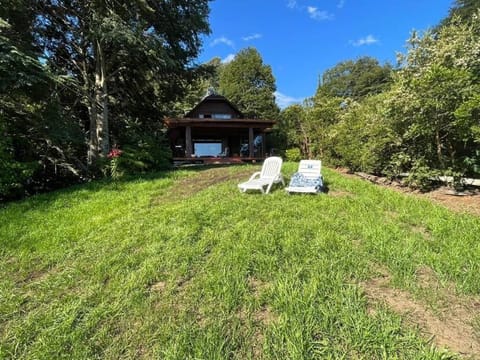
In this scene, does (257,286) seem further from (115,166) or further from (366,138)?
(366,138)

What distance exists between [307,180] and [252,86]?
25.8m

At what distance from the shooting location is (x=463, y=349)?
7.20ft

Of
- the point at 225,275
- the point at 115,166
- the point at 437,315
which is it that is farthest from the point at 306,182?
the point at 115,166

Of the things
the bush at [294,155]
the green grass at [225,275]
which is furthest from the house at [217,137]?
the green grass at [225,275]

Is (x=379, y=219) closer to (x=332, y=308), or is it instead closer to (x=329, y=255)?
(x=329, y=255)

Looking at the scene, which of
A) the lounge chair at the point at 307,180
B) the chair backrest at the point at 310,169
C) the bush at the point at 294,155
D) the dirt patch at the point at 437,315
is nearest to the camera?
the dirt patch at the point at 437,315

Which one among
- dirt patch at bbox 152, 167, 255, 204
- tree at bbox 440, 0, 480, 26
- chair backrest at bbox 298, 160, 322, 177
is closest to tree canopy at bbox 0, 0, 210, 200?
dirt patch at bbox 152, 167, 255, 204

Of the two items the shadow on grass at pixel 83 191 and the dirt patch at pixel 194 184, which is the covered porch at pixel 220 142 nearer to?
the dirt patch at pixel 194 184

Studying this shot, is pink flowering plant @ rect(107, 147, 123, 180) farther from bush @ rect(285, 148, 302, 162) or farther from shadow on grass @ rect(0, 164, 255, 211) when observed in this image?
bush @ rect(285, 148, 302, 162)

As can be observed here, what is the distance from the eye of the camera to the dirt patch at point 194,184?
6506mm

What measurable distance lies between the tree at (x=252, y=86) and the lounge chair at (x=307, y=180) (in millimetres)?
22995

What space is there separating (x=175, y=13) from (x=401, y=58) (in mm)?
7736

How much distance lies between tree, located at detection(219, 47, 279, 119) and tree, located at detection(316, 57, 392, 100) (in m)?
12.4

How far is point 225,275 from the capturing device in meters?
3.16
